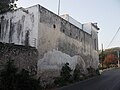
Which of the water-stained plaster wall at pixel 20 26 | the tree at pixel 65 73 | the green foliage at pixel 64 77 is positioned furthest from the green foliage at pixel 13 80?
the tree at pixel 65 73

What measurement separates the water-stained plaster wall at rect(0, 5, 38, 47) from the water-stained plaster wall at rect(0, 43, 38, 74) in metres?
1.32

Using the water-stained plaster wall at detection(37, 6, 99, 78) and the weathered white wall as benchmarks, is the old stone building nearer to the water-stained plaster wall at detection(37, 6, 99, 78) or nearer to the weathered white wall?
the water-stained plaster wall at detection(37, 6, 99, 78)

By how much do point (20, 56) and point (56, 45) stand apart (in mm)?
5872

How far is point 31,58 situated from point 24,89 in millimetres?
3599

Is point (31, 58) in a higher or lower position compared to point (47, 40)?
lower

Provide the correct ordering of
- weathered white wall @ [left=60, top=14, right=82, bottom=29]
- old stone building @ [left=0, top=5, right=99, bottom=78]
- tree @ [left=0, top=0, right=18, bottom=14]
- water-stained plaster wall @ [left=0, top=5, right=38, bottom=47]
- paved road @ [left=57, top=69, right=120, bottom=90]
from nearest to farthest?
paved road @ [left=57, top=69, right=120, bottom=90] → old stone building @ [left=0, top=5, right=99, bottom=78] → water-stained plaster wall @ [left=0, top=5, right=38, bottom=47] → tree @ [left=0, top=0, right=18, bottom=14] → weathered white wall @ [left=60, top=14, right=82, bottom=29]

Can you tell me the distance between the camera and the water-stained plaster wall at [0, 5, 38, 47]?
58.4ft

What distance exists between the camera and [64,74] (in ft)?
66.2

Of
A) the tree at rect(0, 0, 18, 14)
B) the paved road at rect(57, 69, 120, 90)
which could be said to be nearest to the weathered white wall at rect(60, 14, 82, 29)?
the tree at rect(0, 0, 18, 14)

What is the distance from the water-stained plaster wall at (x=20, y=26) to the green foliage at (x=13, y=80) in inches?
171

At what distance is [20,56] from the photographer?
14.9 meters

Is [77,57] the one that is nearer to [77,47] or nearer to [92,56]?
[77,47]

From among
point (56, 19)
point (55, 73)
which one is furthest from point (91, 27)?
point (55, 73)

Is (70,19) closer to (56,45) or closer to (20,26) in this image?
(56,45)
